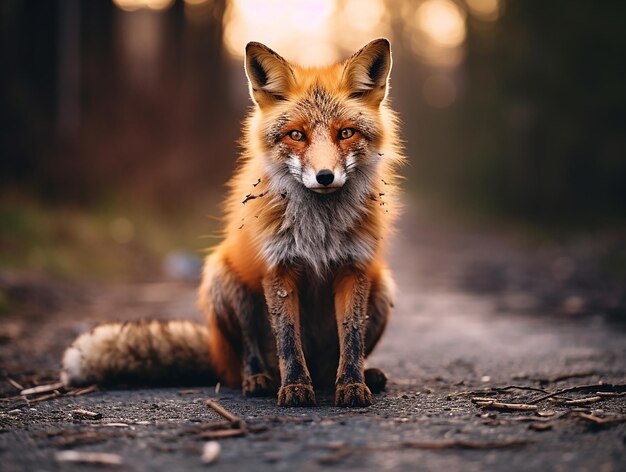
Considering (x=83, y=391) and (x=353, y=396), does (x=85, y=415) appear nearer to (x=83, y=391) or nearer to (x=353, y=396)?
(x=83, y=391)

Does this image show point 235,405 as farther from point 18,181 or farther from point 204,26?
point 204,26

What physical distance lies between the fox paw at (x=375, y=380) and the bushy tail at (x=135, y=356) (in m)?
1.12

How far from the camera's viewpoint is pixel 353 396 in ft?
12.2

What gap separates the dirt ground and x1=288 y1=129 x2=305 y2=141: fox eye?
4.75ft

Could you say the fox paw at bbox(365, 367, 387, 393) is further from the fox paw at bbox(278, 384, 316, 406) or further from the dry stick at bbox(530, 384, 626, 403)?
the dry stick at bbox(530, 384, 626, 403)

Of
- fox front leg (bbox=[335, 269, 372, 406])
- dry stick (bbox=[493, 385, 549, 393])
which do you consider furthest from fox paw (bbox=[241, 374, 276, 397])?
dry stick (bbox=[493, 385, 549, 393])

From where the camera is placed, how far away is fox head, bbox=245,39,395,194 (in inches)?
147

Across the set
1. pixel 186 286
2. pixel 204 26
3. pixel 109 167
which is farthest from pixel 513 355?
pixel 204 26

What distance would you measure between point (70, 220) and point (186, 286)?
250 cm

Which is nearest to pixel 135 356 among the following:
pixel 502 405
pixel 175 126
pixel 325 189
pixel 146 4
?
pixel 325 189

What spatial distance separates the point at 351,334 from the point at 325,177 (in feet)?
2.94

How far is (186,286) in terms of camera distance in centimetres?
962

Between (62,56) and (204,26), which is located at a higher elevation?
(204,26)

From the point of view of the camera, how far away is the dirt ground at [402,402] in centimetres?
273
